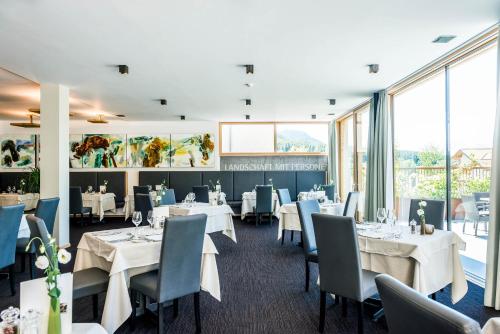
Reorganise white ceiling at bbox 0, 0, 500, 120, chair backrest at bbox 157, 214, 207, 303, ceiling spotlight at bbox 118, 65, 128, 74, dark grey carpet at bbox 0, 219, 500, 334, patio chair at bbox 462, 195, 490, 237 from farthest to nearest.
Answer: ceiling spotlight at bbox 118, 65, 128, 74 → patio chair at bbox 462, 195, 490, 237 → white ceiling at bbox 0, 0, 500, 120 → dark grey carpet at bbox 0, 219, 500, 334 → chair backrest at bbox 157, 214, 207, 303

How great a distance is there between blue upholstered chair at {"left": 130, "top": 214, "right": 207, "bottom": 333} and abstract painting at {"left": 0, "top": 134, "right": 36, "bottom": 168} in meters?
8.14

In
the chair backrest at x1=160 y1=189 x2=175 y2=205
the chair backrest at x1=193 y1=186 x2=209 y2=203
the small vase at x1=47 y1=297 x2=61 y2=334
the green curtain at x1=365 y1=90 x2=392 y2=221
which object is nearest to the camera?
the small vase at x1=47 y1=297 x2=61 y2=334

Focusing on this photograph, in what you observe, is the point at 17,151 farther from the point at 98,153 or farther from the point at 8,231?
the point at 8,231

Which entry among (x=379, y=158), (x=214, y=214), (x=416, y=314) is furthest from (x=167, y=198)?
(x=416, y=314)

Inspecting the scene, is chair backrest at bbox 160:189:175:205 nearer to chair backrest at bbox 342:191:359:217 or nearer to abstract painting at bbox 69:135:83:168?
chair backrest at bbox 342:191:359:217

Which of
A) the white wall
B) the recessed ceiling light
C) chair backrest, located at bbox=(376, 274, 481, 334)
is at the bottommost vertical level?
chair backrest, located at bbox=(376, 274, 481, 334)

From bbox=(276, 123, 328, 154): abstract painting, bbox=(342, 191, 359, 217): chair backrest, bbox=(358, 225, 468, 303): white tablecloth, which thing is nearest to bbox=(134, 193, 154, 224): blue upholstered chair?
bbox=(342, 191, 359, 217): chair backrest

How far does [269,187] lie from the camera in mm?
7207

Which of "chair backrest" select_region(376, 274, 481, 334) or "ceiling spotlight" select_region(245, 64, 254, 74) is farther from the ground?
"ceiling spotlight" select_region(245, 64, 254, 74)

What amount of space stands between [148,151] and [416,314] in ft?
28.8

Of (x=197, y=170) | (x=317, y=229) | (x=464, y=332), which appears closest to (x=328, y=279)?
(x=317, y=229)

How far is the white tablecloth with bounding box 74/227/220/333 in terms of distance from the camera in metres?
2.36

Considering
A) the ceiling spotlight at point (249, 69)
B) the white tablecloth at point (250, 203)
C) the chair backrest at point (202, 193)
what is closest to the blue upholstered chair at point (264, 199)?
the white tablecloth at point (250, 203)

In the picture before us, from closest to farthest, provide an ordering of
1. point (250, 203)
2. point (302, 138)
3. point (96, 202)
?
1. point (96, 202)
2. point (250, 203)
3. point (302, 138)
